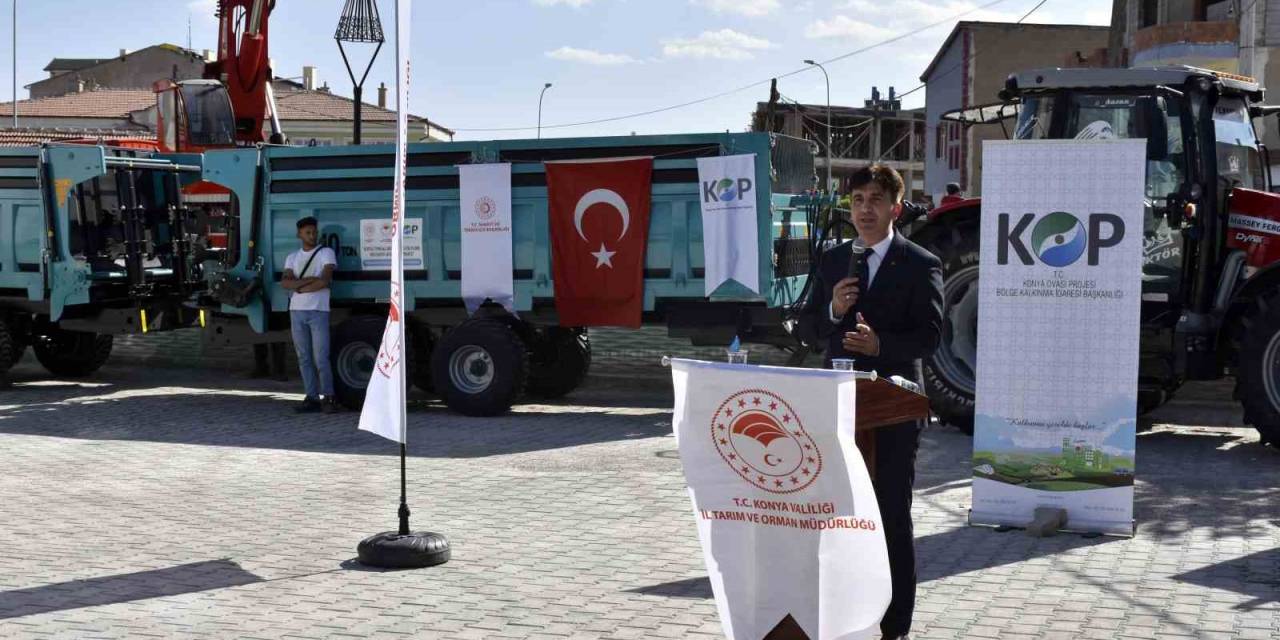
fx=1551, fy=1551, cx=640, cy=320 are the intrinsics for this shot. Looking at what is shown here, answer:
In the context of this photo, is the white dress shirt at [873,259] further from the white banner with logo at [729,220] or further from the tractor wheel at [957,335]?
the white banner with logo at [729,220]

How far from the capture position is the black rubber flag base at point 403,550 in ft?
25.3

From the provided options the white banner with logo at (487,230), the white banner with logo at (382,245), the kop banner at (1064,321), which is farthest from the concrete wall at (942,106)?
the kop banner at (1064,321)

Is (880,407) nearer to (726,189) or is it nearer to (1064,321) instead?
(1064,321)

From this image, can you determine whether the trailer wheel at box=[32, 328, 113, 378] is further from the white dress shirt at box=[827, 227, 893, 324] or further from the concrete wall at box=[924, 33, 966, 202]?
the concrete wall at box=[924, 33, 966, 202]

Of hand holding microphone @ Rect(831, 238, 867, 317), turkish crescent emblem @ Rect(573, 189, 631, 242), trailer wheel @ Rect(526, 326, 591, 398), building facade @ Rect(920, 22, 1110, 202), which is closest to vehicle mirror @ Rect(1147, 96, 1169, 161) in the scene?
turkish crescent emblem @ Rect(573, 189, 631, 242)

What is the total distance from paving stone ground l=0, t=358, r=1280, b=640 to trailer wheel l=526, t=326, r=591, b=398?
1.55 metres

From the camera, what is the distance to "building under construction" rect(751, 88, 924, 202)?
188 ft

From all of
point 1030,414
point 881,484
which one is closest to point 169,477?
point 1030,414

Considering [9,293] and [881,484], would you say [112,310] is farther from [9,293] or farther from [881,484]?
[881,484]

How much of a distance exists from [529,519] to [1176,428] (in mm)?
6130

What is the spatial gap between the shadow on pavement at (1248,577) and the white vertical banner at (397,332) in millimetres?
4036

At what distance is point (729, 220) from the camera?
13109mm

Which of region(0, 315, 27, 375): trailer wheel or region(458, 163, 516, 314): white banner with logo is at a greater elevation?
region(458, 163, 516, 314): white banner with logo

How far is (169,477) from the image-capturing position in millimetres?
10609
